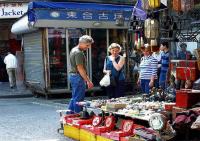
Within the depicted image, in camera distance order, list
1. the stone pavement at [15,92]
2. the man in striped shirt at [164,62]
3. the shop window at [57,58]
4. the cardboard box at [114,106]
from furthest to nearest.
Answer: the stone pavement at [15,92] → the shop window at [57,58] → the man in striped shirt at [164,62] → the cardboard box at [114,106]

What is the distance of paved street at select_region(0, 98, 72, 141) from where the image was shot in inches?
346

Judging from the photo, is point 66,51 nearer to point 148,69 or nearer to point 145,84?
point 145,84

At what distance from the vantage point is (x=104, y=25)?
15.9 metres

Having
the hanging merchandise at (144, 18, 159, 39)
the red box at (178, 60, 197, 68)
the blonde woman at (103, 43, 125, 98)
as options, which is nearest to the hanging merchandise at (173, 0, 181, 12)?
the red box at (178, 60, 197, 68)

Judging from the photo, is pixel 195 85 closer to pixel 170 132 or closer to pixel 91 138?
pixel 170 132

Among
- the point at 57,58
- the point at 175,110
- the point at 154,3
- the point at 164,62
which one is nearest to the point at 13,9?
the point at 57,58

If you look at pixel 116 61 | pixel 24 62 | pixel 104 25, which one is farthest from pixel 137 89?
pixel 116 61

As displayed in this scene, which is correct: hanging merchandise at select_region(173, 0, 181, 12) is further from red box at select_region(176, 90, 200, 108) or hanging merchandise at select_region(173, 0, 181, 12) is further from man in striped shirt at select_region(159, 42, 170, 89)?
man in striped shirt at select_region(159, 42, 170, 89)

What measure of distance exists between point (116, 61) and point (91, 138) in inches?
109

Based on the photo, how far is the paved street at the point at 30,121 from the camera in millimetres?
8781

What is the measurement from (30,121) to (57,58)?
5326 millimetres

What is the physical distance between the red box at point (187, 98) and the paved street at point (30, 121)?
9.27 ft

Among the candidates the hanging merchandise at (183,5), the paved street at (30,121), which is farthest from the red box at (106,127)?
the hanging merchandise at (183,5)

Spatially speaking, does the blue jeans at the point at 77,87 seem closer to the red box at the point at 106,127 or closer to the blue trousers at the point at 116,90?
the red box at the point at 106,127
